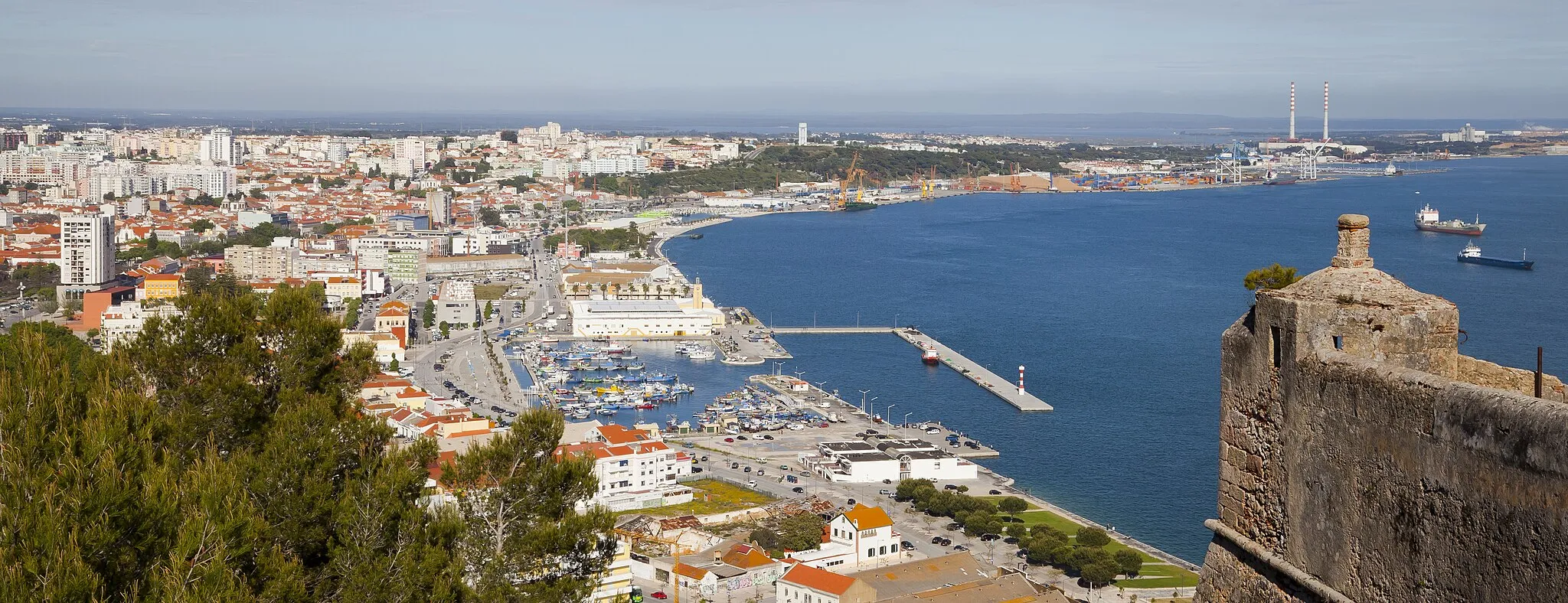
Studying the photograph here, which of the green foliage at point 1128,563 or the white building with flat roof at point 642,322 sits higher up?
the white building with flat roof at point 642,322

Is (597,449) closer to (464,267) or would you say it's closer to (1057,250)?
(464,267)

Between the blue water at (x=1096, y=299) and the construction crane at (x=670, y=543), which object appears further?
the blue water at (x=1096, y=299)

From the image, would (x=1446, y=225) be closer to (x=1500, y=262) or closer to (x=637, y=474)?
(x=1500, y=262)

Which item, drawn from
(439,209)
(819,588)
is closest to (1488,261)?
(819,588)

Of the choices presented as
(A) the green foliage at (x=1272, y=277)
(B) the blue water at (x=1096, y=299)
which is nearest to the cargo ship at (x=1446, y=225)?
(B) the blue water at (x=1096, y=299)

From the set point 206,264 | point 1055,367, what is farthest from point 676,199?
point 1055,367

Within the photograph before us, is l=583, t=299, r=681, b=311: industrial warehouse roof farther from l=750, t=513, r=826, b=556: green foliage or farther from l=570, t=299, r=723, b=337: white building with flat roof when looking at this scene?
l=750, t=513, r=826, b=556: green foliage

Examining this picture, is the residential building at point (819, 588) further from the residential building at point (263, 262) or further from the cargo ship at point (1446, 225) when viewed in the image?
the cargo ship at point (1446, 225)

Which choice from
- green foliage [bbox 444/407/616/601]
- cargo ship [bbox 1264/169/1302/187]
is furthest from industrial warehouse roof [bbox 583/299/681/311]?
cargo ship [bbox 1264/169/1302/187]
